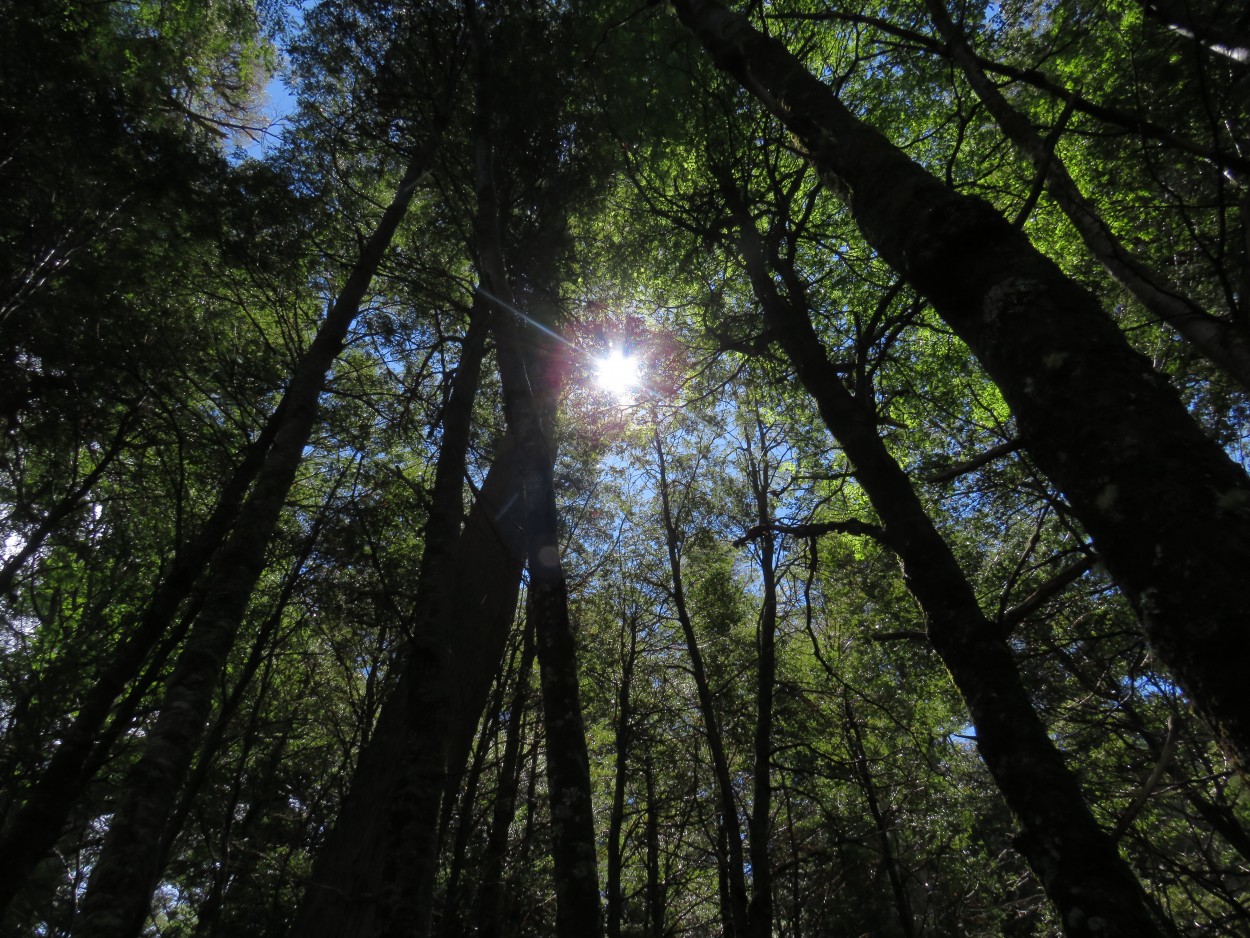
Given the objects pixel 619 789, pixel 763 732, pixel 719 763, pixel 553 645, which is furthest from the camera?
pixel 619 789

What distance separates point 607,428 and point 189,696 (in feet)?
22.4

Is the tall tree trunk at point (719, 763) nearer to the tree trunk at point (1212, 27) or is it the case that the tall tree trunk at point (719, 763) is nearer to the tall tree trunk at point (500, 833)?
the tall tree trunk at point (500, 833)

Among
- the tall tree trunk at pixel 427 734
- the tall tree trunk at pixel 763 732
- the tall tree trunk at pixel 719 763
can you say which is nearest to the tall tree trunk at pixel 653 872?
the tall tree trunk at pixel 719 763

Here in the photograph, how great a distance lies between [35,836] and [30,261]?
597cm

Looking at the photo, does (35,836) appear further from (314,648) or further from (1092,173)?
(1092,173)

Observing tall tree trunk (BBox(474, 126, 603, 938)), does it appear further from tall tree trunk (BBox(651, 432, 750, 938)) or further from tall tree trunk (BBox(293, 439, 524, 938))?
tall tree trunk (BBox(651, 432, 750, 938))

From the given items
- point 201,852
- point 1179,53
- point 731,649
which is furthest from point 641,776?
point 1179,53

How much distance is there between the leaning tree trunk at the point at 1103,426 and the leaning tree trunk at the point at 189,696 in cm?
326

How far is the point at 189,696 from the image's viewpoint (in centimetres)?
304

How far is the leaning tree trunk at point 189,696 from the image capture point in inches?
89.7

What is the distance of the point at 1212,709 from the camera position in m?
1.04

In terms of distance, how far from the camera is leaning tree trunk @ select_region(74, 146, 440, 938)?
2277 millimetres

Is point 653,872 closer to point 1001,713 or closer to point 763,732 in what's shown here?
point 763,732

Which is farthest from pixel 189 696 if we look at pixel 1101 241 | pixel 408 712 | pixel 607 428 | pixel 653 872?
pixel 653 872
